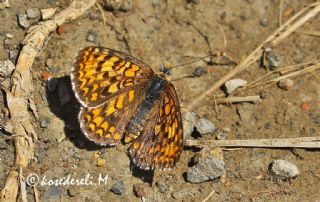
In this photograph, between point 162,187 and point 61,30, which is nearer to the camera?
point 162,187

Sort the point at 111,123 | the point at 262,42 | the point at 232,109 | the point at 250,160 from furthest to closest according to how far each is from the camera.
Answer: the point at 262,42, the point at 232,109, the point at 250,160, the point at 111,123

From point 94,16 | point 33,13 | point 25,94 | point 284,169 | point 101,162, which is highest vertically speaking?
point 94,16

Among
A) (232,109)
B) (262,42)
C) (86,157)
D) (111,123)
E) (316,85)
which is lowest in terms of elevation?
(86,157)

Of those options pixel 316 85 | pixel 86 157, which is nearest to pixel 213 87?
pixel 316 85

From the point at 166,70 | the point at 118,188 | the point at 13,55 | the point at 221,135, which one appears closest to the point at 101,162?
the point at 118,188

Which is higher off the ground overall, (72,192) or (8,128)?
(8,128)

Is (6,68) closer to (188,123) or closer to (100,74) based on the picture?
(100,74)

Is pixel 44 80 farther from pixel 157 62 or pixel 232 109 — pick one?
pixel 232 109
